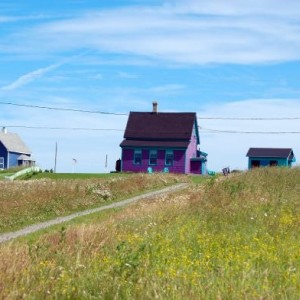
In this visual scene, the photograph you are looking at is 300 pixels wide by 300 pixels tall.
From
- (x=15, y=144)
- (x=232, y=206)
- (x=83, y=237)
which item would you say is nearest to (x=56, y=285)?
(x=83, y=237)

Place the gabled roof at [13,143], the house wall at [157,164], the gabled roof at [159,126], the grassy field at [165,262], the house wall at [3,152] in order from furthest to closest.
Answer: the gabled roof at [13,143], the house wall at [3,152], the gabled roof at [159,126], the house wall at [157,164], the grassy field at [165,262]

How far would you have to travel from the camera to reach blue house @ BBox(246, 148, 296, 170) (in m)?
68.4

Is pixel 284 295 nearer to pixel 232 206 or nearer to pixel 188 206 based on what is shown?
pixel 232 206

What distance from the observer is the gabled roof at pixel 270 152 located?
6844 cm

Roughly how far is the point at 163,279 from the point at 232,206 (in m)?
9.92

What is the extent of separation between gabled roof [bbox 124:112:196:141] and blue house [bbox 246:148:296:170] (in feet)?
29.8

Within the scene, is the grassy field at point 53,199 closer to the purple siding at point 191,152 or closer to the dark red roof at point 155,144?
the dark red roof at point 155,144

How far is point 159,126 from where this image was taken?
2478 inches

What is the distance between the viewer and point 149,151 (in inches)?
2404

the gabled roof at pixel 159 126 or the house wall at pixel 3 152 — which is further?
the house wall at pixel 3 152

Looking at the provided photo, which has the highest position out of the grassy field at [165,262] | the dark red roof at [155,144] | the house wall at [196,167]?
the dark red roof at [155,144]

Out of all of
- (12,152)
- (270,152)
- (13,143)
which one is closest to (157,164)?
(270,152)

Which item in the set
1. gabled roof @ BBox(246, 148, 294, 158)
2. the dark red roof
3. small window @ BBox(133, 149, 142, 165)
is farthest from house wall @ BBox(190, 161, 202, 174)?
gabled roof @ BBox(246, 148, 294, 158)

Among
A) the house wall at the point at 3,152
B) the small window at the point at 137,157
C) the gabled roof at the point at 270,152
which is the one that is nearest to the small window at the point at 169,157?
the small window at the point at 137,157
